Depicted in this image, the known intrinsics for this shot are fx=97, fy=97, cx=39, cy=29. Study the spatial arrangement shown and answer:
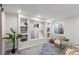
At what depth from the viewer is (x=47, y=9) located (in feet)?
5.87

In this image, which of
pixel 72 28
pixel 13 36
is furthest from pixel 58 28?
pixel 13 36

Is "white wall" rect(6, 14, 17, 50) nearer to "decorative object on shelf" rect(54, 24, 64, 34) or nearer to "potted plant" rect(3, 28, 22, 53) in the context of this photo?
"potted plant" rect(3, 28, 22, 53)

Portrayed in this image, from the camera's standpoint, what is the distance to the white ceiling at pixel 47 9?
5.59ft

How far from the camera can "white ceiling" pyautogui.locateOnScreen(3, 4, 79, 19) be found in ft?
5.59

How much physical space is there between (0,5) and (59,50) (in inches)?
52.6

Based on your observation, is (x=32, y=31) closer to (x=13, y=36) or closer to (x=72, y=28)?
(x=13, y=36)

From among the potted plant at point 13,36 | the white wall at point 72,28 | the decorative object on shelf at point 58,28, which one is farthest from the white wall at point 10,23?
the white wall at point 72,28

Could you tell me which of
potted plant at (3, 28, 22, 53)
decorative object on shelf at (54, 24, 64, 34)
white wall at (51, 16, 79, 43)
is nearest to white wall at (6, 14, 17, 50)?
potted plant at (3, 28, 22, 53)

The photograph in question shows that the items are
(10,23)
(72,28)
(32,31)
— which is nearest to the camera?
(10,23)
